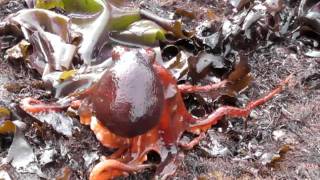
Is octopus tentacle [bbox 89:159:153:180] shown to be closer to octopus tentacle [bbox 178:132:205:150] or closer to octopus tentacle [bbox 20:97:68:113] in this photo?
octopus tentacle [bbox 178:132:205:150]

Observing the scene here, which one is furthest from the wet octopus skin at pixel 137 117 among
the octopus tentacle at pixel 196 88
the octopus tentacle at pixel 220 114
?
the octopus tentacle at pixel 196 88

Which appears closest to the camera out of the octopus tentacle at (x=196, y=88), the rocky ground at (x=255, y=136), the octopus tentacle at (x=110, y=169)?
the octopus tentacle at (x=110, y=169)

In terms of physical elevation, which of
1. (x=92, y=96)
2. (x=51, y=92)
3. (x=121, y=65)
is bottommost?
(x=51, y=92)

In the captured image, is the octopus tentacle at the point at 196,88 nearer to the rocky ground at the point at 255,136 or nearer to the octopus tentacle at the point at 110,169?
the rocky ground at the point at 255,136

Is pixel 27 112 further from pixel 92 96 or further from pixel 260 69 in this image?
pixel 260 69

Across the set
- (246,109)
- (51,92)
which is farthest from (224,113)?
(51,92)

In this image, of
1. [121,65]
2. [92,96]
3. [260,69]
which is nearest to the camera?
[121,65]

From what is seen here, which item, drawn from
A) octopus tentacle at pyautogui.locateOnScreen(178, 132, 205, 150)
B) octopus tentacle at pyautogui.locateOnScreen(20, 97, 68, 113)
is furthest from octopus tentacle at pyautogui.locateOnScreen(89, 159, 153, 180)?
octopus tentacle at pyautogui.locateOnScreen(20, 97, 68, 113)

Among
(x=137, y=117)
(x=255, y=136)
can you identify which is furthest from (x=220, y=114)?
(x=137, y=117)

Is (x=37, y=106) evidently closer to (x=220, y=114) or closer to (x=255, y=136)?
(x=220, y=114)
